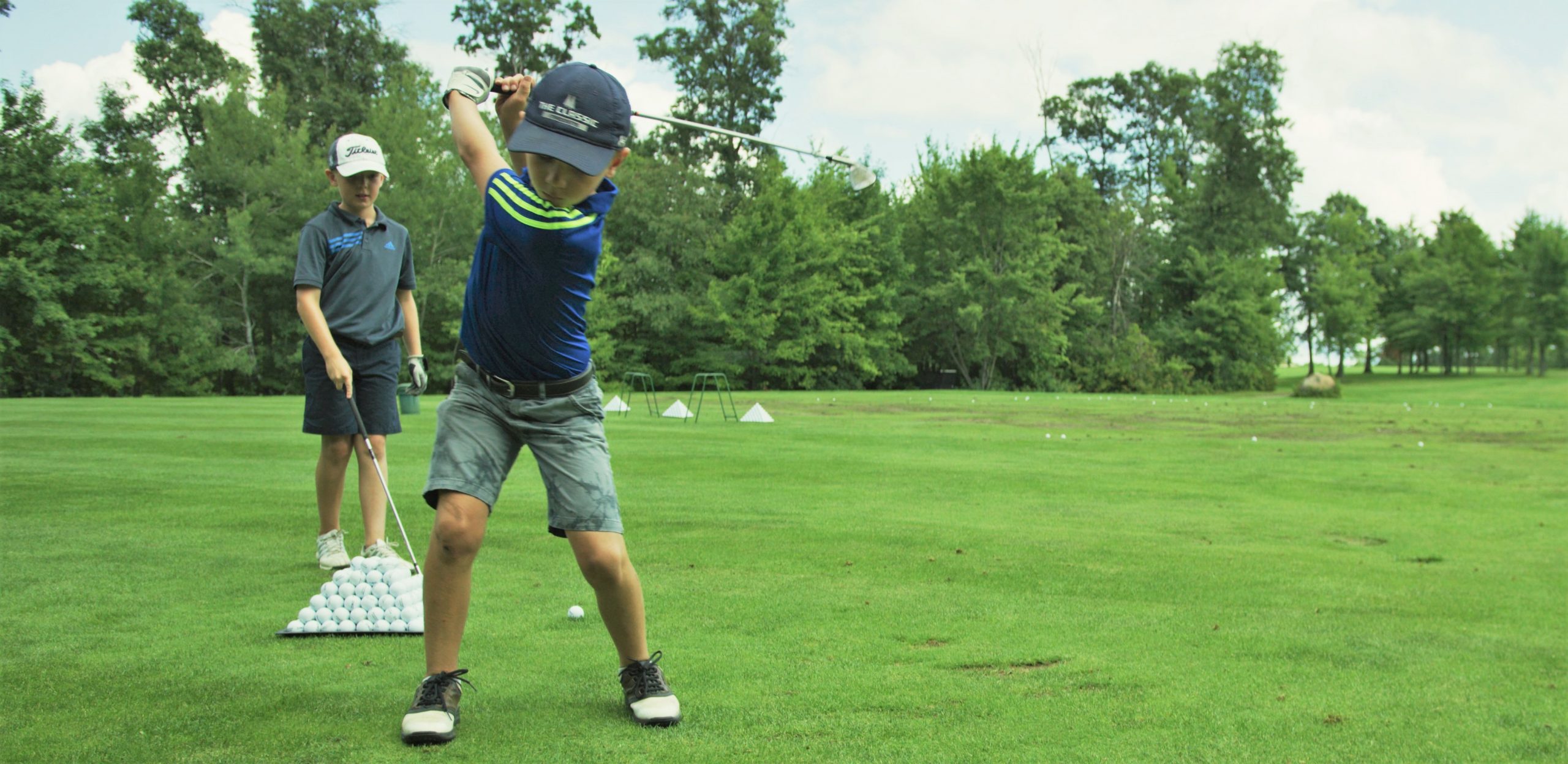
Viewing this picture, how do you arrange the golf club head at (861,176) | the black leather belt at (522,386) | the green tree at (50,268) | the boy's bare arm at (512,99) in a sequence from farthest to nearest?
the green tree at (50,268) → the golf club head at (861,176) → the boy's bare arm at (512,99) → the black leather belt at (522,386)

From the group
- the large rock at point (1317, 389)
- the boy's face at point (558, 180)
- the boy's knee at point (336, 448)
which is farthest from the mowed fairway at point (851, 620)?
the large rock at point (1317, 389)

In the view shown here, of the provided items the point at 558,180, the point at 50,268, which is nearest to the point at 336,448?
the point at 558,180

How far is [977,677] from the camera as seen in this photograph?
416 centimetres

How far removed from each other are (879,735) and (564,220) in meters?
1.80

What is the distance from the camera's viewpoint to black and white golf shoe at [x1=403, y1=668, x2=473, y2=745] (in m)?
3.17

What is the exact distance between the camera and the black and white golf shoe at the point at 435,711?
125 inches

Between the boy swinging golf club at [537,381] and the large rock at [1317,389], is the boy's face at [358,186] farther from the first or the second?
the large rock at [1317,389]

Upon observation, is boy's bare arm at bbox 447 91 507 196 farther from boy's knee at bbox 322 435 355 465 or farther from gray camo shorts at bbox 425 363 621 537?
boy's knee at bbox 322 435 355 465

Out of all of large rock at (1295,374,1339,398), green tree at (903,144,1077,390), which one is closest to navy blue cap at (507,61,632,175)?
large rock at (1295,374,1339,398)

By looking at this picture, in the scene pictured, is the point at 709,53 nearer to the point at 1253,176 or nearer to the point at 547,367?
the point at 1253,176

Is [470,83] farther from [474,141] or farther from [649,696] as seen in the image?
[649,696]

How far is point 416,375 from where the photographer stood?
6078 millimetres

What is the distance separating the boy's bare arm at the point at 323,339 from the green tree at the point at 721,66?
49826mm

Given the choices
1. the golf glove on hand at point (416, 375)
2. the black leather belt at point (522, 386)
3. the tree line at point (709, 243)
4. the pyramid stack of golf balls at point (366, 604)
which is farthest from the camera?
the tree line at point (709, 243)
